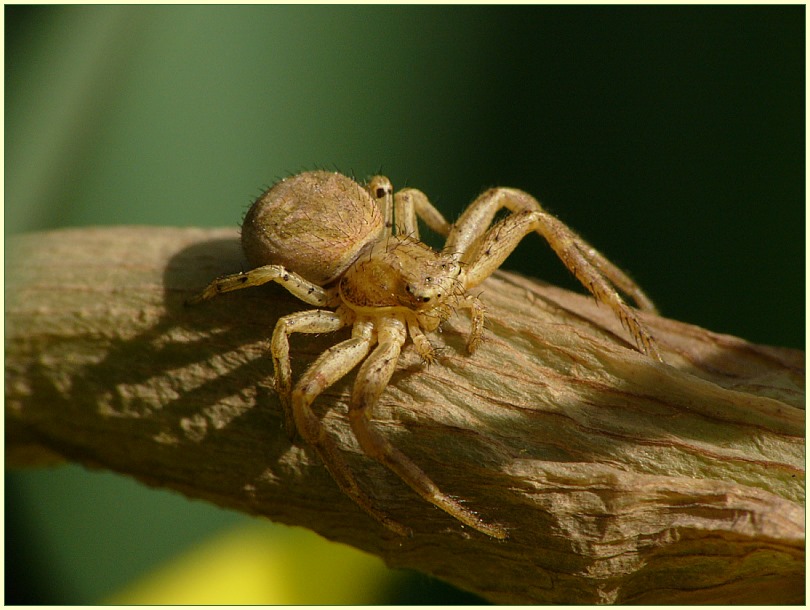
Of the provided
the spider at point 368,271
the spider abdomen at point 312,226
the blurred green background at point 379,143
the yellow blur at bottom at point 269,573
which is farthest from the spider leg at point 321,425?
the yellow blur at bottom at point 269,573

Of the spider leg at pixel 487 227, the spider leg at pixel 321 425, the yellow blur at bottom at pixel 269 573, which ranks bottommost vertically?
the yellow blur at bottom at pixel 269 573

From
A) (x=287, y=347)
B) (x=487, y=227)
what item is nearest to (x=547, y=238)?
(x=487, y=227)

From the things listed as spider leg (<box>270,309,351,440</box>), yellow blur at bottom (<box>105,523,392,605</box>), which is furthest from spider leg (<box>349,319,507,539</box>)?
yellow blur at bottom (<box>105,523,392,605</box>)

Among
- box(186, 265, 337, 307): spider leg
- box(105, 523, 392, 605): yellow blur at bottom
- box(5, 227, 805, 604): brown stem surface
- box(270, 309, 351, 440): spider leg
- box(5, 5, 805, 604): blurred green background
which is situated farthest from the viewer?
box(105, 523, 392, 605): yellow blur at bottom

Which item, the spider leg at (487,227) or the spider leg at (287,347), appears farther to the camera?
the spider leg at (487,227)

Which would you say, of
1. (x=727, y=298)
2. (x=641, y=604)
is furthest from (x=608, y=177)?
(x=641, y=604)

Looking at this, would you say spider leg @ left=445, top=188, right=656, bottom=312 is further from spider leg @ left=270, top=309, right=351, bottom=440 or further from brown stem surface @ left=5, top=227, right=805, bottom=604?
spider leg @ left=270, top=309, right=351, bottom=440

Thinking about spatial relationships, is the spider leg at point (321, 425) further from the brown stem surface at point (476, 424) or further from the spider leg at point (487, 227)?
the spider leg at point (487, 227)

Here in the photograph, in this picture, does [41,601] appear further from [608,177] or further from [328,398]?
[608,177]

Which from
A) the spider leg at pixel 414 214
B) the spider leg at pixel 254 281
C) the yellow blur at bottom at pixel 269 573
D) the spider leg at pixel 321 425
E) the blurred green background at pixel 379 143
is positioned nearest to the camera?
the spider leg at pixel 321 425

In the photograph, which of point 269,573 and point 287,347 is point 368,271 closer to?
point 287,347
